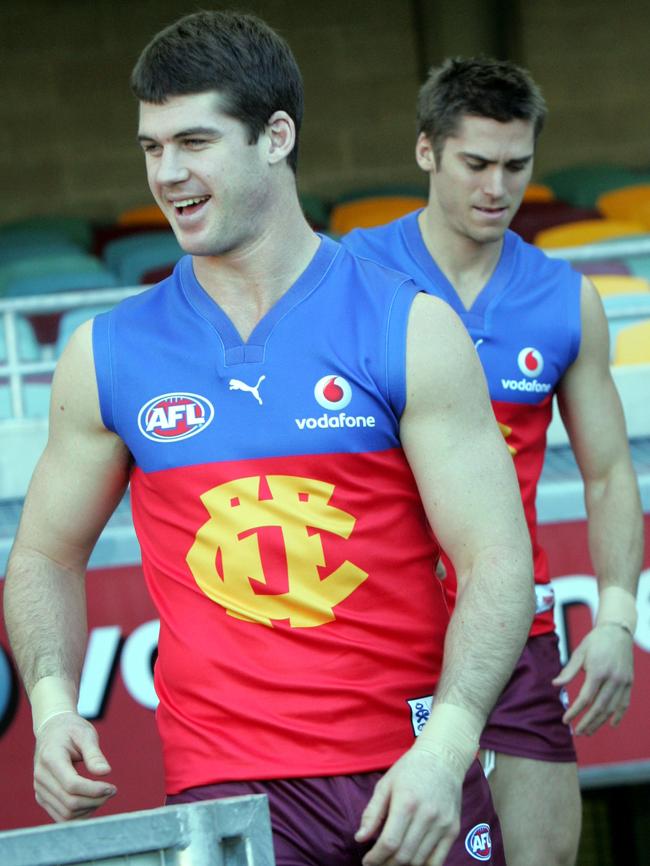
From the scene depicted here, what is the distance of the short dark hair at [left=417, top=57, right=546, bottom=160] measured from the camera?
3363 mm

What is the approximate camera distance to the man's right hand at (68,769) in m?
2.05

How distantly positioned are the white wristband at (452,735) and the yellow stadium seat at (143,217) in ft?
Result: 23.1

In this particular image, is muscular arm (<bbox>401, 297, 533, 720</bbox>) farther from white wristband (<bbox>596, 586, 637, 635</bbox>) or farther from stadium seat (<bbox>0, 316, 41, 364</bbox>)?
stadium seat (<bbox>0, 316, 41, 364</bbox>)

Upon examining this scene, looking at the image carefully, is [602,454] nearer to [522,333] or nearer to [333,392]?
[522,333]

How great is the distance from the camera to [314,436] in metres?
2.20

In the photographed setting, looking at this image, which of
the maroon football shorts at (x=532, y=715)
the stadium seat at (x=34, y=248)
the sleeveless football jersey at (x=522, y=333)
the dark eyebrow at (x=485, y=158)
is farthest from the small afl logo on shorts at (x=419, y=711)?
the stadium seat at (x=34, y=248)

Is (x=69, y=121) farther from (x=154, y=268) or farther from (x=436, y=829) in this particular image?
(x=436, y=829)

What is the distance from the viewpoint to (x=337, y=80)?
9938 millimetres

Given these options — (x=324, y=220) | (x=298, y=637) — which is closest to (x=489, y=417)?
(x=298, y=637)

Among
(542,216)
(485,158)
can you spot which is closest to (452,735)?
(485,158)

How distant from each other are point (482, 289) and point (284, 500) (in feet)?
3.96

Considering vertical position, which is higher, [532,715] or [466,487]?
[466,487]

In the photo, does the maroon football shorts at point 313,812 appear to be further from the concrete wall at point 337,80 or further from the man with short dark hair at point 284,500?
the concrete wall at point 337,80

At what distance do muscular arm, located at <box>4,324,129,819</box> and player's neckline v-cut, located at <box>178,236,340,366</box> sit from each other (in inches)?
7.0
